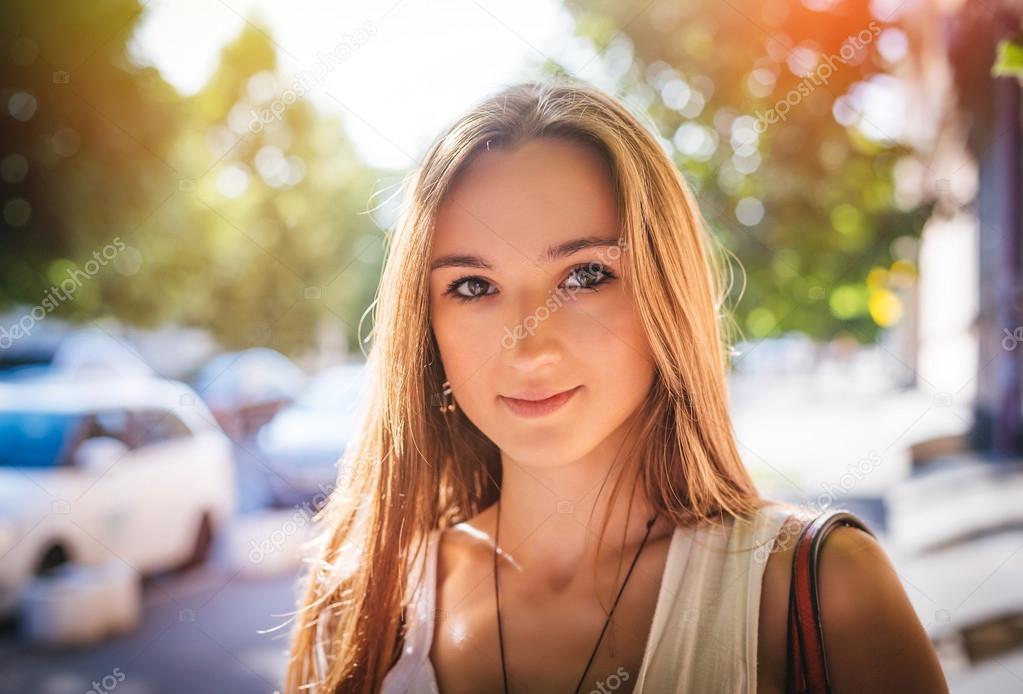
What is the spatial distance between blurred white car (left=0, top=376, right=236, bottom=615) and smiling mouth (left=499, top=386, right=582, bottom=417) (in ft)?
19.1

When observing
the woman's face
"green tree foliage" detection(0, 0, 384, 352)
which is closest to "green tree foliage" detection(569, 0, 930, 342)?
"green tree foliage" detection(0, 0, 384, 352)

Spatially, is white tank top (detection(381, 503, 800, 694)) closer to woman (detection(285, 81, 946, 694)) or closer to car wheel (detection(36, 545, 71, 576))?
woman (detection(285, 81, 946, 694))

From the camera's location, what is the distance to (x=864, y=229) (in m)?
6.46

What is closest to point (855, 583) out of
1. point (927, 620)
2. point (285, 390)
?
point (927, 620)

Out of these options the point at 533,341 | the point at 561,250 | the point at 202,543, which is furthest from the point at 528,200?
the point at 202,543

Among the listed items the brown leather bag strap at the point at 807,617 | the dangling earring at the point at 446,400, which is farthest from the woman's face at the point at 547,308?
the brown leather bag strap at the point at 807,617

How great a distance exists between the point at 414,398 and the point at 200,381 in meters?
16.3

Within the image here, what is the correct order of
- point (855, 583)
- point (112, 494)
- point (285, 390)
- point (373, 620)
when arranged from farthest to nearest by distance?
point (285, 390) < point (112, 494) < point (373, 620) < point (855, 583)

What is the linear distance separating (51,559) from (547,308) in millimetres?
6294

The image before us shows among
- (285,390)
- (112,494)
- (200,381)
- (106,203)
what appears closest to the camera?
(112,494)

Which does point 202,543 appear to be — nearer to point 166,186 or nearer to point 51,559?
point 51,559

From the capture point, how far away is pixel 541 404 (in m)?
1.57

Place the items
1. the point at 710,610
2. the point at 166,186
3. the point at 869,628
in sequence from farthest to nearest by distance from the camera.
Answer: the point at 166,186 < the point at 710,610 < the point at 869,628

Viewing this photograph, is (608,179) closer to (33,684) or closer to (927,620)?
(927,620)
